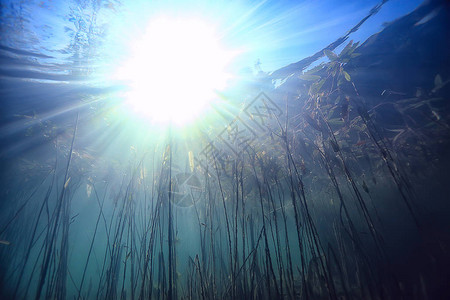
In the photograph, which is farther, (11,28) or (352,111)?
(352,111)

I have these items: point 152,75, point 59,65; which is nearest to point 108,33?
point 152,75

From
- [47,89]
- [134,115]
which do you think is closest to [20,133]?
[47,89]

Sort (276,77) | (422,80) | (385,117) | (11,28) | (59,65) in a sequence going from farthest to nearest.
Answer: (276,77) < (385,117) < (422,80) < (59,65) < (11,28)

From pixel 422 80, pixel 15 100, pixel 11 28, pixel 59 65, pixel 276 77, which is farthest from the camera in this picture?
pixel 276 77

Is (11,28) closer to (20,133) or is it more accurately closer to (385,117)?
(20,133)

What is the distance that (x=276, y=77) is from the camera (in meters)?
3.96

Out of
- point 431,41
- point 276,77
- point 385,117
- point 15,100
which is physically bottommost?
point 385,117

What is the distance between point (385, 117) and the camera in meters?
3.49

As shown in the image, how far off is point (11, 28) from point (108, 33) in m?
1.04

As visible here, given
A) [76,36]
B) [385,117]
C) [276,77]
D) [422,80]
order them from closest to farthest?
[76,36] < [422,80] < [385,117] < [276,77]

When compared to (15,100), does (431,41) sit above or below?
above

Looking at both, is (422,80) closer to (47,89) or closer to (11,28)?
(11,28)

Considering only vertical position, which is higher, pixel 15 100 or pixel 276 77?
pixel 276 77

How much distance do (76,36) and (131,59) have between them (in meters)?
0.65
